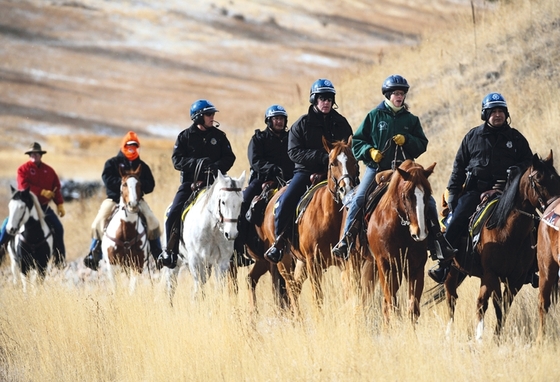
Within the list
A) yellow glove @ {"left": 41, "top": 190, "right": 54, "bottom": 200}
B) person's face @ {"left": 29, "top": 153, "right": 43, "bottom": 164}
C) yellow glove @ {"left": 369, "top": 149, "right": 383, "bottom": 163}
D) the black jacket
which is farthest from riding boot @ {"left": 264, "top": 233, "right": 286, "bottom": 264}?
person's face @ {"left": 29, "top": 153, "right": 43, "bottom": 164}

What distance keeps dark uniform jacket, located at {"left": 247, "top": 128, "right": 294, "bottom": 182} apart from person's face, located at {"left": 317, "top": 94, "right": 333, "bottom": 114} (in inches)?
51.9

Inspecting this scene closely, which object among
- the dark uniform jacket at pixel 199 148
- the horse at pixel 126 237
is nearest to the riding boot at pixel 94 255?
the horse at pixel 126 237

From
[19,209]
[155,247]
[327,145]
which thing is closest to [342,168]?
[327,145]

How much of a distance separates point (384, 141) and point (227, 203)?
2.28m

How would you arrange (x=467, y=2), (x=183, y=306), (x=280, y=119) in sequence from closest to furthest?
(x=183, y=306), (x=280, y=119), (x=467, y=2)

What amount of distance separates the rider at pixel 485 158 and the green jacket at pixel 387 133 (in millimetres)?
658

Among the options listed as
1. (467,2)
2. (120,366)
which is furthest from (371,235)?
(467,2)

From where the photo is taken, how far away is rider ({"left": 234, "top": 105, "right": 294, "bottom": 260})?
13859mm

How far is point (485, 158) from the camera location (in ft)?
38.2

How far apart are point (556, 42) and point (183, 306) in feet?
56.0

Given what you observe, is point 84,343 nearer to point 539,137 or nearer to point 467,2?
point 539,137

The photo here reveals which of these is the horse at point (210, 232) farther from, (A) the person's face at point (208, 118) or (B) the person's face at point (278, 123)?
(B) the person's face at point (278, 123)

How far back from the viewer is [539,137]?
19.9 metres

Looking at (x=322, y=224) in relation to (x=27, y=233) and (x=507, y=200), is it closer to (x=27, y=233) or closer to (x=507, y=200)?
(x=507, y=200)
